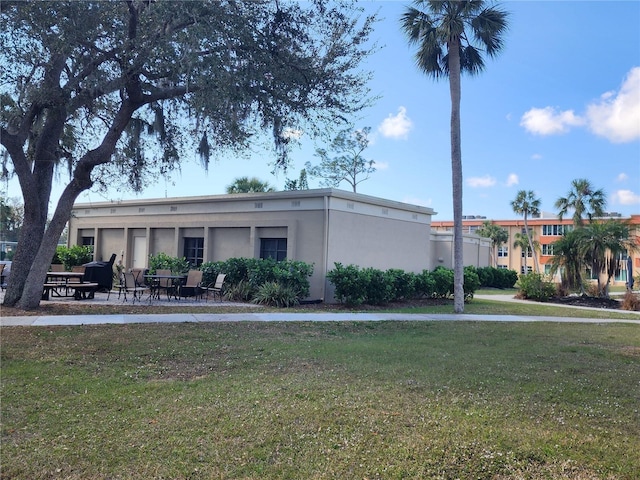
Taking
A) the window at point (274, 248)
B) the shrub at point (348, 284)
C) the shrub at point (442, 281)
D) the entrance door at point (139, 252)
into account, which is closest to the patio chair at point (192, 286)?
the window at point (274, 248)

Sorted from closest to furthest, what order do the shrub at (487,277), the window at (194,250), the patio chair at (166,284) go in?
the patio chair at (166,284)
the window at (194,250)
the shrub at (487,277)

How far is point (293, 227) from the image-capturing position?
18.5m

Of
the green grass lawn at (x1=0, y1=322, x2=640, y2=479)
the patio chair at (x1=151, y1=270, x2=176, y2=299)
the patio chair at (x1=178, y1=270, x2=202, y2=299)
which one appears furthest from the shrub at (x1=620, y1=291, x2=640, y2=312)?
the patio chair at (x1=151, y1=270, x2=176, y2=299)

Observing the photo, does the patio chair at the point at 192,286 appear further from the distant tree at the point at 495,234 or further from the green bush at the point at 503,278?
the distant tree at the point at 495,234

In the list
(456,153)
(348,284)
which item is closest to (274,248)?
(348,284)

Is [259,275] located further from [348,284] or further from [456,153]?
[456,153]

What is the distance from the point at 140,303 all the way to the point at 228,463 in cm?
1222

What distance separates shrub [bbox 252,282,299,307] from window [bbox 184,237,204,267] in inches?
251

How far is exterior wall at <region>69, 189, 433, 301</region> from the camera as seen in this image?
1806 centimetres

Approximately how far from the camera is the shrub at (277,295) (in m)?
16.2

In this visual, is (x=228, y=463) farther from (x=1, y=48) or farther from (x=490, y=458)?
(x=1, y=48)

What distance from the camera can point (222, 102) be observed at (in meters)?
10.7

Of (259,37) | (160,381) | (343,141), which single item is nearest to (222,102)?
(259,37)

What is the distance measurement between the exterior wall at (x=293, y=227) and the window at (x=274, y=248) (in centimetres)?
24
